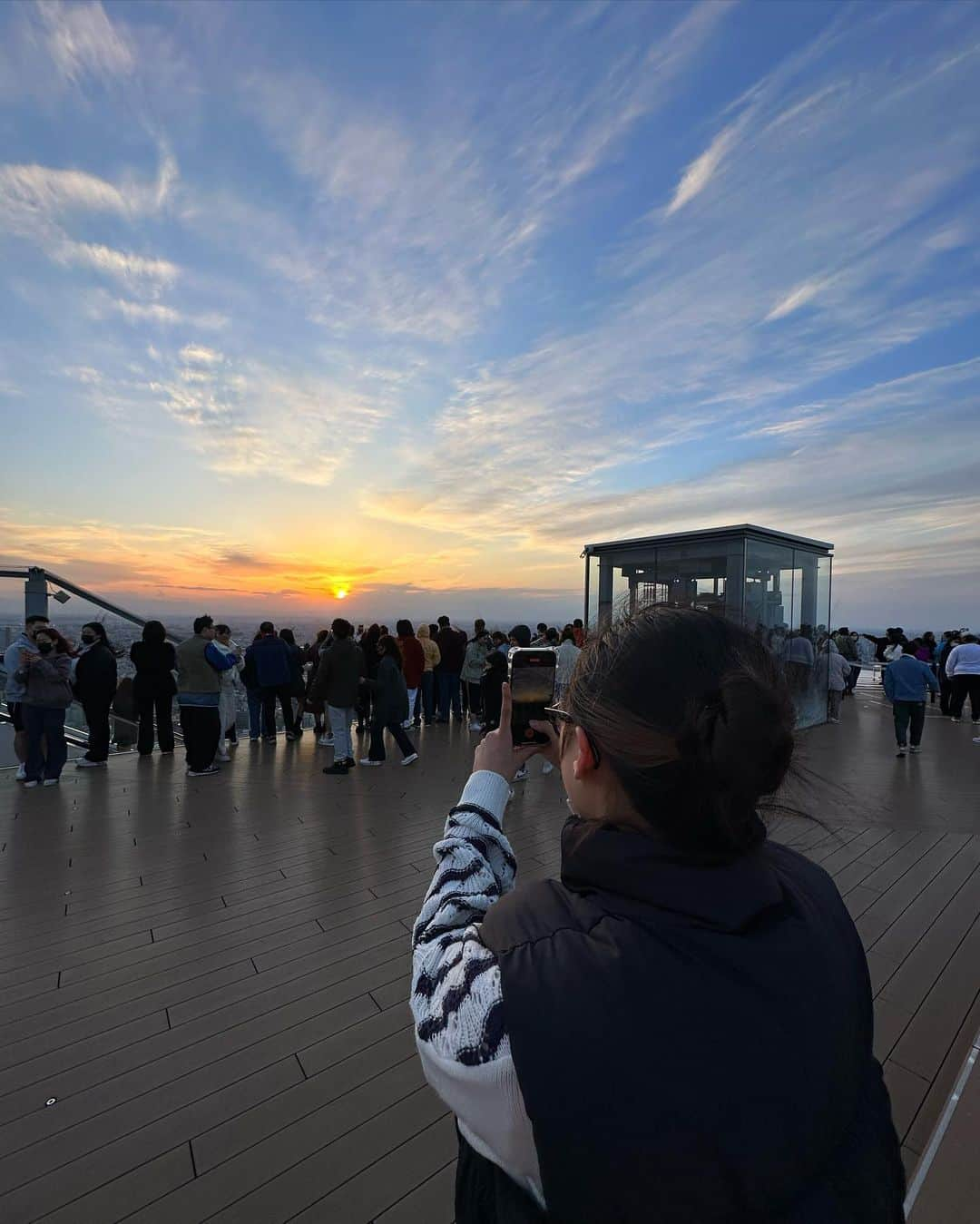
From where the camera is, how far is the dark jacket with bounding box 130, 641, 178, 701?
8.55m

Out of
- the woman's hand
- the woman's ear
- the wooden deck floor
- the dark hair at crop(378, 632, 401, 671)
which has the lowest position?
the wooden deck floor

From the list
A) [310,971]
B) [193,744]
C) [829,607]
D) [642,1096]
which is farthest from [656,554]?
[642,1096]

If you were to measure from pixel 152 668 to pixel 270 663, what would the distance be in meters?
1.72

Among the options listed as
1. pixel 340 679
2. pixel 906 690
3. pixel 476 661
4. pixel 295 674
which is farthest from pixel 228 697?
pixel 906 690

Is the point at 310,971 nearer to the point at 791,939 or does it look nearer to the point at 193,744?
the point at 791,939

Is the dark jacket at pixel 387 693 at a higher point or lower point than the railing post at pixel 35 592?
lower

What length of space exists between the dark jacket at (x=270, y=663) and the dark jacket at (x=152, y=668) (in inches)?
55.9

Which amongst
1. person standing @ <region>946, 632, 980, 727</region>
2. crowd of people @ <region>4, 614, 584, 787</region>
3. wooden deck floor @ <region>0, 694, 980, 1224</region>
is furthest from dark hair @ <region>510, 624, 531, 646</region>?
person standing @ <region>946, 632, 980, 727</region>

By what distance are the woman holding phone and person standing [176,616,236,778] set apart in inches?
302

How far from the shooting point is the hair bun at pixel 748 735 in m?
0.87

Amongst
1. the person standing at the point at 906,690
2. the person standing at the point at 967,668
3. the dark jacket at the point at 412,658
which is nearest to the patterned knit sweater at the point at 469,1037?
the dark jacket at the point at 412,658

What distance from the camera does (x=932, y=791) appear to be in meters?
7.47

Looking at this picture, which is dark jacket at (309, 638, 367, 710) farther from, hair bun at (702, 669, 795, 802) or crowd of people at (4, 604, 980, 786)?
hair bun at (702, 669, 795, 802)

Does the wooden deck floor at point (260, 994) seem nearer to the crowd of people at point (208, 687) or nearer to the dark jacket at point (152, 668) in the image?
the crowd of people at point (208, 687)
